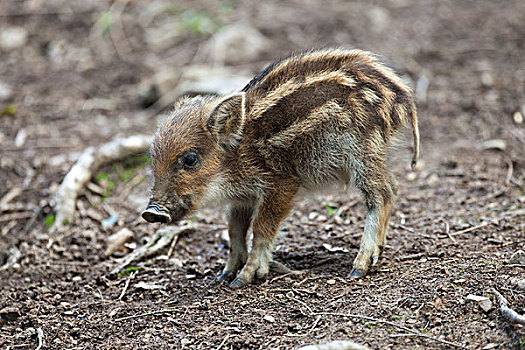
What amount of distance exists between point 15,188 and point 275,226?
3.69 m

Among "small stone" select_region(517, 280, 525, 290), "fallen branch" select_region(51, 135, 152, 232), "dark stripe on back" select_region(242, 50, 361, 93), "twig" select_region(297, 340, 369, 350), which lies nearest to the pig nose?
"dark stripe on back" select_region(242, 50, 361, 93)

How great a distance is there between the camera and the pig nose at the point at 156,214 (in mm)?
4941

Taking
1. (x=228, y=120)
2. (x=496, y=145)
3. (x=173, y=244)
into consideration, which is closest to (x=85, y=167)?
(x=173, y=244)

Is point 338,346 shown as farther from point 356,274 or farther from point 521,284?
point 521,284

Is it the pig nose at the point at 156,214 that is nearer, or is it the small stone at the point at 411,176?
the pig nose at the point at 156,214

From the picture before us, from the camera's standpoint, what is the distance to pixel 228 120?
5.27 meters

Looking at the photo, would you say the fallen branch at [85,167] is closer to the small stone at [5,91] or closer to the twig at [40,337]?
the twig at [40,337]

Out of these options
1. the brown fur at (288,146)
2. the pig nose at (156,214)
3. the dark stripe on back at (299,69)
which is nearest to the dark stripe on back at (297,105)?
the brown fur at (288,146)

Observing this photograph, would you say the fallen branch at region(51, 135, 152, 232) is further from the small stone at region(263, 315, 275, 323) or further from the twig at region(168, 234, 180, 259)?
the small stone at region(263, 315, 275, 323)

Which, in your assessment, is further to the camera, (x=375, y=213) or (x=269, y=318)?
(x=375, y=213)

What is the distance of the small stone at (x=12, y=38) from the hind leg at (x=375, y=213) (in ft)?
28.0

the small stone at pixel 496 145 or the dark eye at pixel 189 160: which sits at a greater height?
the dark eye at pixel 189 160

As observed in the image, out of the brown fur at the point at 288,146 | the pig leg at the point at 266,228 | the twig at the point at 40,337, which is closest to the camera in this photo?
the twig at the point at 40,337

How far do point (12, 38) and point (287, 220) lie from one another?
7538 mm
